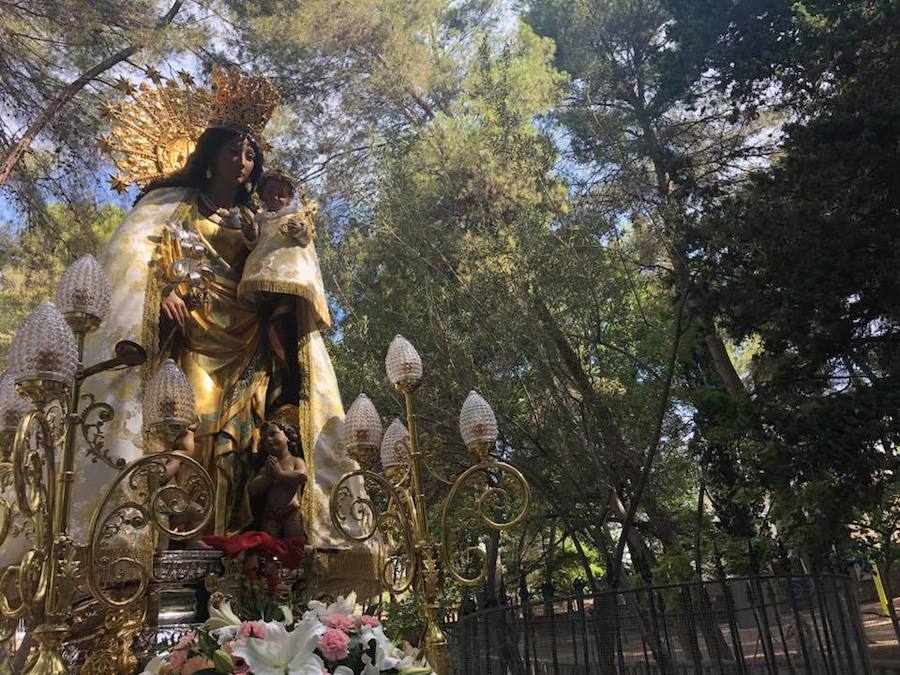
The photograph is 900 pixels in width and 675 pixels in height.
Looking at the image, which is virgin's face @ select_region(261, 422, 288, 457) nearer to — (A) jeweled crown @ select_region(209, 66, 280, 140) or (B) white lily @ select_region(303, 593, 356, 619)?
(B) white lily @ select_region(303, 593, 356, 619)

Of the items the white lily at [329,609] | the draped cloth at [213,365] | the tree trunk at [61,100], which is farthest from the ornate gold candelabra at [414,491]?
the tree trunk at [61,100]

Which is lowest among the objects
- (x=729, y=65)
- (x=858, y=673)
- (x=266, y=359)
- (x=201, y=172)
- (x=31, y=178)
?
(x=858, y=673)

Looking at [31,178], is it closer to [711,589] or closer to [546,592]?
[546,592]

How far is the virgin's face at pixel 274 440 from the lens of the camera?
459 centimetres

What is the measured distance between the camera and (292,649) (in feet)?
6.91

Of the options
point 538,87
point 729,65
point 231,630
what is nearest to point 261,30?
point 538,87

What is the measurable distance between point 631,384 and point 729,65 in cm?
459

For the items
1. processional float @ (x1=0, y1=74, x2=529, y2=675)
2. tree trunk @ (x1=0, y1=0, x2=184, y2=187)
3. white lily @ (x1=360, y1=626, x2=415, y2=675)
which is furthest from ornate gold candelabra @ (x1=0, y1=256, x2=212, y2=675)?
tree trunk @ (x1=0, y1=0, x2=184, y2=187)

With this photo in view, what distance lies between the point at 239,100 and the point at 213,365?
2191 mm

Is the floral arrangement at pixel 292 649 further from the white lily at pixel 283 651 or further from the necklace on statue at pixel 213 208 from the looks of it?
the necklace on statue at pixel 213 208

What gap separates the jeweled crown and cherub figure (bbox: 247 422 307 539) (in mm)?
2568

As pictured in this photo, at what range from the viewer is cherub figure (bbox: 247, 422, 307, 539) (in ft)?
14.5

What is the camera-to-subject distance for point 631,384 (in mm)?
10141

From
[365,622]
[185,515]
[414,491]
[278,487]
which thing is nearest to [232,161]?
[278,487]
